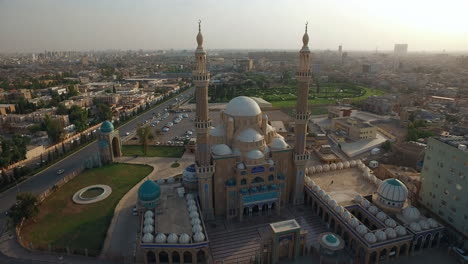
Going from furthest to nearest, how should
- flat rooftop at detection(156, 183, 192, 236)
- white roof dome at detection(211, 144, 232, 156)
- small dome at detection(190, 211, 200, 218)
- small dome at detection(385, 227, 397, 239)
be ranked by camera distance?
white roof dome at detection(211, 144, 232, 156), small dome at detection(190, 211, 200, 218), flat rooftop at detection(156, 183, 192, 236), small dome at detection(385, 227, 397, 239)

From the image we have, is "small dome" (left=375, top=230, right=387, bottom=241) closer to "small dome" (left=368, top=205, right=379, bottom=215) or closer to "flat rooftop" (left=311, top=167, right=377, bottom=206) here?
"small dome" (left=368, top=205, right=379, bottom=215)

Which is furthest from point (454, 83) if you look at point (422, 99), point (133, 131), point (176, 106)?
point (133, 131)

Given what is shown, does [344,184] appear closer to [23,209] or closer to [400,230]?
[400,230]

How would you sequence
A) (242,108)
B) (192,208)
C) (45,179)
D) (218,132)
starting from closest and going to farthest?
(192,208) → (242,108) → (218,132) → (45,179)

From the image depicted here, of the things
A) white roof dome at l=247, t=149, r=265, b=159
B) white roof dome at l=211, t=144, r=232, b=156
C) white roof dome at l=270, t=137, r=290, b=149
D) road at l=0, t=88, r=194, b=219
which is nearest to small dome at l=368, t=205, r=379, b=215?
white roof dome at l=270, t=137, r=290, b=149

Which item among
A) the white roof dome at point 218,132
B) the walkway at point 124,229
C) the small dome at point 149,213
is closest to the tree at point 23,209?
the walkway at point 124,229

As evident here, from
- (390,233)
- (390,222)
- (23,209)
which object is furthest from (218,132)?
(23,209)

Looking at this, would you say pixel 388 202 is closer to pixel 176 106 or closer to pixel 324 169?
pixel 324 169

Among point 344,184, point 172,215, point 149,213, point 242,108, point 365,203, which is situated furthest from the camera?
point 344,184
